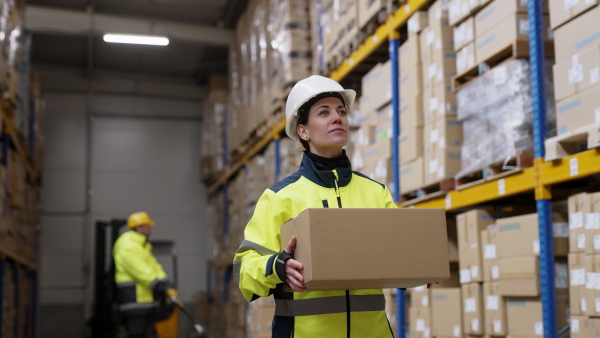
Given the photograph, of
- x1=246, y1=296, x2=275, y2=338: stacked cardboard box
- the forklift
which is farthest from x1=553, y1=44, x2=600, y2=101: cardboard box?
the forklift

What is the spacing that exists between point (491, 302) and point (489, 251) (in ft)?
1.06

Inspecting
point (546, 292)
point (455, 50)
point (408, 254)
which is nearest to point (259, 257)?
point (408, 254)

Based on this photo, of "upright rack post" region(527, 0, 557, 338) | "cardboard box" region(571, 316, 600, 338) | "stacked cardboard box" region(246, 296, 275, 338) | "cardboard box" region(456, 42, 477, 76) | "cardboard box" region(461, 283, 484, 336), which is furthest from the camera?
"stacked cardboard box" region(246, 296, 275, 338)

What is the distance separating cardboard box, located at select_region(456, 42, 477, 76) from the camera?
16.0ft

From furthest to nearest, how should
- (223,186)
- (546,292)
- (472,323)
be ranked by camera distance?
(223,186)
(472,323)
(546,292)

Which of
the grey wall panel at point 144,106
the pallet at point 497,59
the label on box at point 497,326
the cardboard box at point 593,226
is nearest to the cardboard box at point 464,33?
the pallet at point 497,59

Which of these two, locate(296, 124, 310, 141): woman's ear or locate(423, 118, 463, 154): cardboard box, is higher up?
locate(423, 118, 463, 154): cardboard box

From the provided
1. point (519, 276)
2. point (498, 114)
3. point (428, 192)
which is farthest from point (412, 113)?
point (519, 276)

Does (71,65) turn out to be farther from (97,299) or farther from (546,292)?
(546,292)

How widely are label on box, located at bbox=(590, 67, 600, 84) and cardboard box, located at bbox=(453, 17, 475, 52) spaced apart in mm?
1306

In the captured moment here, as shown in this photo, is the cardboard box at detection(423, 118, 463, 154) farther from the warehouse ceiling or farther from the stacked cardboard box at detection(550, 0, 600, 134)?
the warehouse ceiling

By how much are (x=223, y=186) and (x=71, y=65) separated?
4510 millimetres

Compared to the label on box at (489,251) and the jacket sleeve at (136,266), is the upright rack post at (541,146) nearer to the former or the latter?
the label on box at (489,251)

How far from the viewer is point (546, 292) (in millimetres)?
4023
